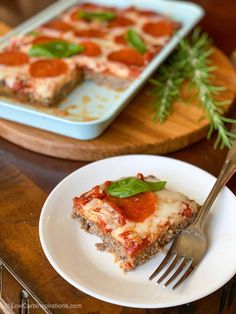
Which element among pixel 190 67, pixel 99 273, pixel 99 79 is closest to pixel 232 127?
pixel 190 67

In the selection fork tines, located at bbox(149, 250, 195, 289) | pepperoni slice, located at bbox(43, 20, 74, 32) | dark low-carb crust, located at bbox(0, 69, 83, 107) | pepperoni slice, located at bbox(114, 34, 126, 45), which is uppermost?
pepperoni slice, located at bbox(43, 20, 74, 32)

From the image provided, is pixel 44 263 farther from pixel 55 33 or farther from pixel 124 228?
pixel 55 33

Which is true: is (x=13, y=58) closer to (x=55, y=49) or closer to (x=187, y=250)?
(x=55, y=49)

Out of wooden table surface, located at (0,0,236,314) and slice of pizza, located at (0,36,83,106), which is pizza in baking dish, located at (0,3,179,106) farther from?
wooden table surface, located at (0,0,236,314)

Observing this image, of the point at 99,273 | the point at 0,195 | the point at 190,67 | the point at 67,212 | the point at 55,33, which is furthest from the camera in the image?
the point at 55,33

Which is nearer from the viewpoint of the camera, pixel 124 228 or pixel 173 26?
pixel 124 228

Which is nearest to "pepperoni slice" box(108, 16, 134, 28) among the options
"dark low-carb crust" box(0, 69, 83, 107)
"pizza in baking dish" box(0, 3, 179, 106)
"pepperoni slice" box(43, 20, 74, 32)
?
"pizza in baking dish" box(0, 3, 179, 106)
